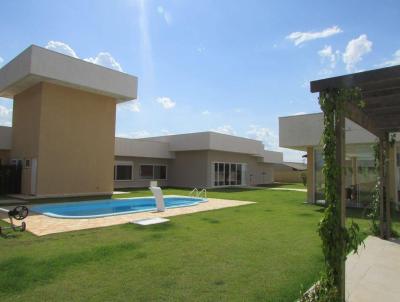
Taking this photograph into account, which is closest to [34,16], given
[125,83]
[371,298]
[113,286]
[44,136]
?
[44,136]

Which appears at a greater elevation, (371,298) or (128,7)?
(128,7)

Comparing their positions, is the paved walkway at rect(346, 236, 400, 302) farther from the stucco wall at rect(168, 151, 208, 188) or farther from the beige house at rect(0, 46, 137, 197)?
→ the stucco wall at rect(168, 151, 208, 188)

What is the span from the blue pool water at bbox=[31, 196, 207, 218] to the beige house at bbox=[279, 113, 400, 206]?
19.0ft

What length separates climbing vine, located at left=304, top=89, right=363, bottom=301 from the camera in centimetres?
362

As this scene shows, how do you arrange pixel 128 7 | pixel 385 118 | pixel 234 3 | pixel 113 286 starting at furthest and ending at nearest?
pixel 128 7
pixel 234 3
pixel 385 118
pixel 113 286

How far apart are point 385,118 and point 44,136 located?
1636cm

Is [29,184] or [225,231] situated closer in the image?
[225,231]

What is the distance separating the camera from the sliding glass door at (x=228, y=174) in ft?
92.1

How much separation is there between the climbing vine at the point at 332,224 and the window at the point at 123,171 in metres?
23.9

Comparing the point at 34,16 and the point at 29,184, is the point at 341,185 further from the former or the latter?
Answer: the point at 29,184

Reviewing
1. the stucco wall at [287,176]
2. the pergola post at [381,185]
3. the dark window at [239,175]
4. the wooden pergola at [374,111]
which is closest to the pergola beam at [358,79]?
the wooden pergola at [374,111]

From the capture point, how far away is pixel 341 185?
3711 mm

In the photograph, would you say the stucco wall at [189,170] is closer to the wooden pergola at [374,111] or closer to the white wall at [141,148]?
the white wall at [141,148]

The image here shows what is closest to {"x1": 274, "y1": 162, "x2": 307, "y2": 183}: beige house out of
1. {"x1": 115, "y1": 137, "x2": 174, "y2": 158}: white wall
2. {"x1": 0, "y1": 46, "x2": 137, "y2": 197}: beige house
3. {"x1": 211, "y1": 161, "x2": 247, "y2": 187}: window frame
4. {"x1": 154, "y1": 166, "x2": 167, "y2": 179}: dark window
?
{"x1": 211, "y1": 161, "x2": 247, "y2": 187}: window frame
